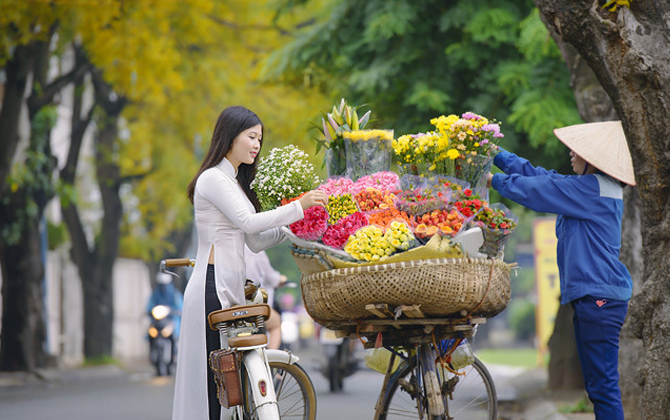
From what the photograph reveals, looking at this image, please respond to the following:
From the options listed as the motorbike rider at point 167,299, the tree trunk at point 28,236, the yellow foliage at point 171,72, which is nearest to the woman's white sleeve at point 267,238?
the yellow foliage at point 171,72

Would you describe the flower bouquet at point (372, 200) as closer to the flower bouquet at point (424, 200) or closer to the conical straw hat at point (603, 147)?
the flower bouquet at point (424, 200)

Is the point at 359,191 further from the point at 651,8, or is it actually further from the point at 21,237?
the point at 21,237

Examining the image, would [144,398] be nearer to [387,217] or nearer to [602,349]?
[387,217]

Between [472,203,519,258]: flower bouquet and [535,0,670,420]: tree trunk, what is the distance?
2.50 feet

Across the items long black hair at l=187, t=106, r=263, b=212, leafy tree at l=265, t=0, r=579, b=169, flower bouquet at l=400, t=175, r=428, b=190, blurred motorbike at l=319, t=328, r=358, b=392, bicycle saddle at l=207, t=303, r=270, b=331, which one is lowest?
blurred motorbike at l=319, t=328, r=358, b=392

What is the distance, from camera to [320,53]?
13727 millimetres

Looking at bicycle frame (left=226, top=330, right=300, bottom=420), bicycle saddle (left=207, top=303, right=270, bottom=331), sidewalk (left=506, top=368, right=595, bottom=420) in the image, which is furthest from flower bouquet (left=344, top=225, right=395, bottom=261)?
sidewalk (left=506, top=368, right=595, bottom=420)

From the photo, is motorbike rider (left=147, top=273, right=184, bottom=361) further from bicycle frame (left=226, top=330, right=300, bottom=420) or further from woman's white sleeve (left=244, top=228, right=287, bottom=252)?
bicycle frame (left=226, top=330, right=300, bottom=420)

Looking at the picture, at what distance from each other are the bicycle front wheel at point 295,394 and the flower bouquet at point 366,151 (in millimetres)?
1207

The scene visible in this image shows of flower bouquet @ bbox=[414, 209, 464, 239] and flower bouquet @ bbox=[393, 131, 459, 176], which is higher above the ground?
flower bouquet @ bbox=[393, 131, 459, 176]

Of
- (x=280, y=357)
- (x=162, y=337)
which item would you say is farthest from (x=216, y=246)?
(x=162, y=337)

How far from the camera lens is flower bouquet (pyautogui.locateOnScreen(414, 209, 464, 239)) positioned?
5203 mm

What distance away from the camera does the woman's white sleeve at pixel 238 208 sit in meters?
5.13

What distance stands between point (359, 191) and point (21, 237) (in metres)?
13.6
